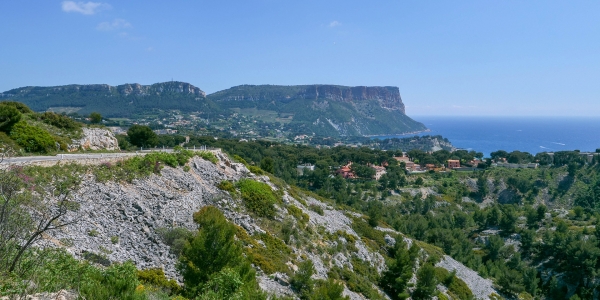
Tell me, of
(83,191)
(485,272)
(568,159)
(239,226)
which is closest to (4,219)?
(83,191)

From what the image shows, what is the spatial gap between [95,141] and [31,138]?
735 cm

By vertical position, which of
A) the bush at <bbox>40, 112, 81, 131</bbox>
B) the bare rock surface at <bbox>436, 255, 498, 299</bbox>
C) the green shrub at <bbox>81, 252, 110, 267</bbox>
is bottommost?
the bare rock surface at <bbox>436, 255, 498, 299</bbox>

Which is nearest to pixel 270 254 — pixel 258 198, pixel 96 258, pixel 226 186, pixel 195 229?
pixel 195 229

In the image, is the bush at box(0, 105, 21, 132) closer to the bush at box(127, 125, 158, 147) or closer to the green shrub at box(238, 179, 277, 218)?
the bush at box(127, 125, 158, 147)

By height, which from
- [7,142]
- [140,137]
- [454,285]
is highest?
[7,142]

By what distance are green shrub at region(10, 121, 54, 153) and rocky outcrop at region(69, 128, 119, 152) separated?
2.80 metres

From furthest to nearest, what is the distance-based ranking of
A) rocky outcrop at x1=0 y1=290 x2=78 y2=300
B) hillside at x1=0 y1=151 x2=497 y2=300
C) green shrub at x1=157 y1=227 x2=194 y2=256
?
green shrub at x1=157 y1=227 x2=194 y2=256
hillside at x1=0 y1=151 x2=497 y2=300
rocky outcrop at x1=0 y1=290 x2=78 y2=300

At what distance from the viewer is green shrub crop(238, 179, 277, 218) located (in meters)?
24.3

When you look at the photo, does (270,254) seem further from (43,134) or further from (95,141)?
(95,141)

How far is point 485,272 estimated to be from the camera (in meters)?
40.2

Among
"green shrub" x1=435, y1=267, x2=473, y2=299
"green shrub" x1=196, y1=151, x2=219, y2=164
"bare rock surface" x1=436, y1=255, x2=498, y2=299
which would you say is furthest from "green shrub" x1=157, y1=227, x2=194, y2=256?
"bare rock surface" x1=436, y1=255, x2=498, y2=299

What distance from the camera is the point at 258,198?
25.2m

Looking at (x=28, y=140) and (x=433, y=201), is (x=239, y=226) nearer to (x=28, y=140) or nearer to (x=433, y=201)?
(x=28, y=140)

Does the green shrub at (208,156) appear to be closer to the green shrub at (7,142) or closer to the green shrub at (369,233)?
the green shrub at (7,142)
